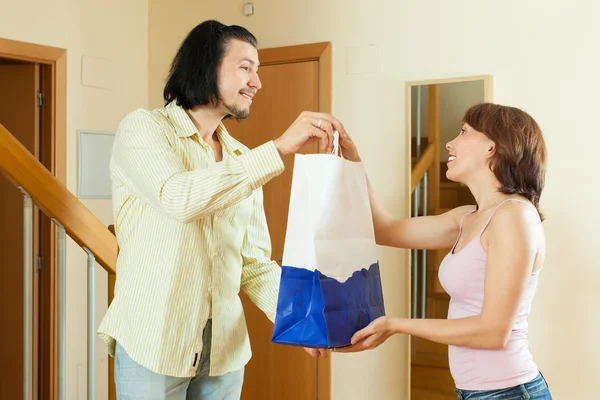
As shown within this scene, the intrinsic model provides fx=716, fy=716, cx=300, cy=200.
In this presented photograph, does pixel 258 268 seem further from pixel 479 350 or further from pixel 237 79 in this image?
pixel 479 350

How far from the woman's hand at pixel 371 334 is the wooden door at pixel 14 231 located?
2.65m

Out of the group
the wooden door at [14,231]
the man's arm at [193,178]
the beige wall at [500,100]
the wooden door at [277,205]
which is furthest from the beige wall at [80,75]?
the man's arm at [193,178]

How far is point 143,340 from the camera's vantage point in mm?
1621

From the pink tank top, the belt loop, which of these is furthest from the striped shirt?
the belt loop

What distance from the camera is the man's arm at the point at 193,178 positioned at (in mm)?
1451

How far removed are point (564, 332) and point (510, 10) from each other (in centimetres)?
132

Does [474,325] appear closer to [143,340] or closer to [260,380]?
[143,340]

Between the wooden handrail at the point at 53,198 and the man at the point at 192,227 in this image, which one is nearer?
the man at the point at 192,227

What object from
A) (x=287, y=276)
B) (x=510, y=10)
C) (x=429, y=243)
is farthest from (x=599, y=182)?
(x=287, y=276)

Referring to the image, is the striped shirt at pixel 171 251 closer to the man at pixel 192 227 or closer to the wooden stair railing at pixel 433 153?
the man at pixel 192 227

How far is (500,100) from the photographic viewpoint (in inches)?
117

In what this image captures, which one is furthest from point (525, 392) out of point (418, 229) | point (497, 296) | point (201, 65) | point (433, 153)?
point (433, 153)

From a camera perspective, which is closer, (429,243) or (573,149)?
(429,243)

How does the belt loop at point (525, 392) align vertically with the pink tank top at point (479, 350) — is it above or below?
below
